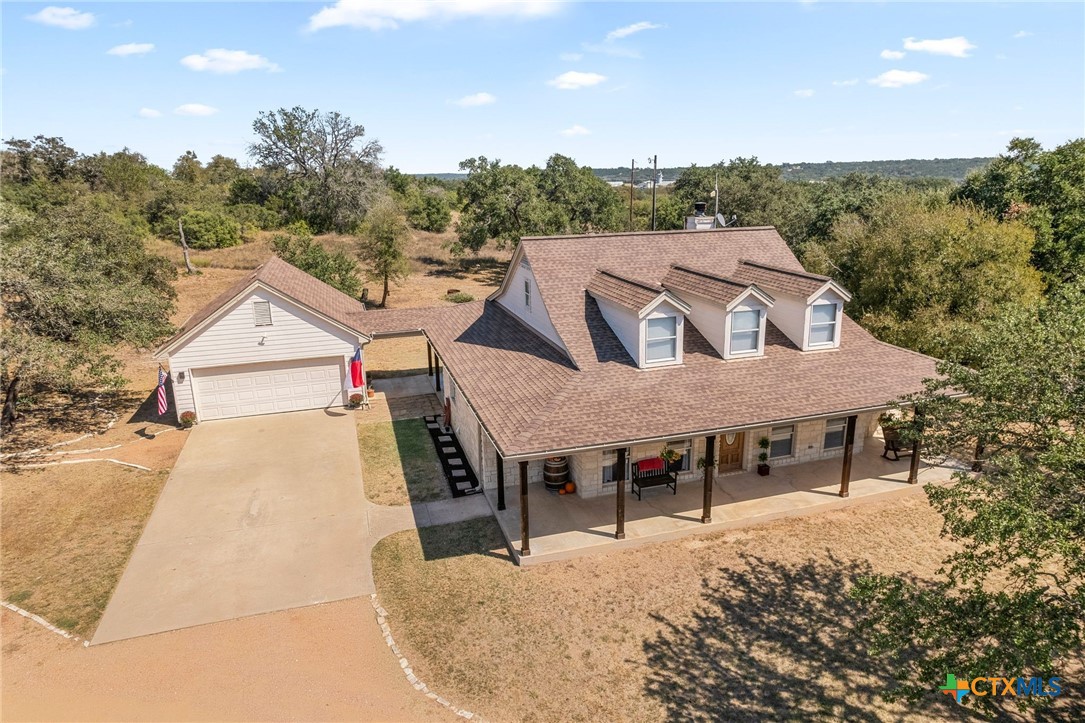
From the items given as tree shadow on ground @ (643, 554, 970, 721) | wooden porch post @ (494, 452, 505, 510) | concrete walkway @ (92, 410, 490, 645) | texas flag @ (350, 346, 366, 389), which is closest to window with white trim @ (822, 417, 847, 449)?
tree shadow on ground @ (643, 554, 970, 721)

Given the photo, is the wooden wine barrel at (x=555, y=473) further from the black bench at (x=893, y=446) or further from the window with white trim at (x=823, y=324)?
the black bench at (x=893, y=446)

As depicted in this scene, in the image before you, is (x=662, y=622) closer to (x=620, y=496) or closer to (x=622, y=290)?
(x=620, y=496)

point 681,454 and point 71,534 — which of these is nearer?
point 71,534

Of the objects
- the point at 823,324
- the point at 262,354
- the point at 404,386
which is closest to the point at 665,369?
the point at 823,324

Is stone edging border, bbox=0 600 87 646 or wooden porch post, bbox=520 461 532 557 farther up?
wooden porch post, bbox=520 461 532 557

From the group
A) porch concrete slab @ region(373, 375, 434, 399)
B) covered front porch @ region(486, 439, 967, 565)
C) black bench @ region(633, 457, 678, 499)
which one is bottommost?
covered front porch @ region(486, 439, 967, 565)

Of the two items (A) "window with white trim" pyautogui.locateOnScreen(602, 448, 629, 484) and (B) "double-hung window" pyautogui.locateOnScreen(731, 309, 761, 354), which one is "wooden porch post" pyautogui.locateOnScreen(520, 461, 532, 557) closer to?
(A) "window with white trim" pyautogui.locateOnScreen(602, 448, 629, 484)
